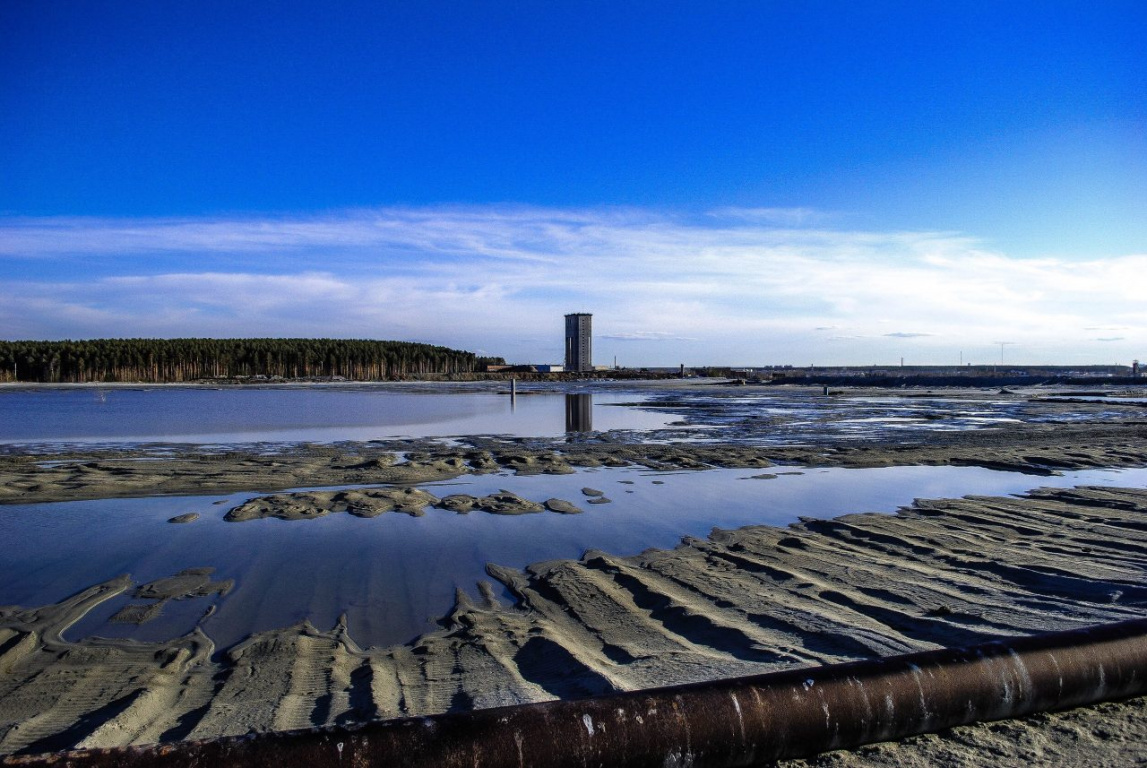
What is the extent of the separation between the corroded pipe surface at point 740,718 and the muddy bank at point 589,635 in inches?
13.6

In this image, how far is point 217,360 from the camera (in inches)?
5103

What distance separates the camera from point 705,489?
12352mm

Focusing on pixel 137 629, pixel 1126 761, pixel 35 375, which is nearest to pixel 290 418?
pixel 137 629

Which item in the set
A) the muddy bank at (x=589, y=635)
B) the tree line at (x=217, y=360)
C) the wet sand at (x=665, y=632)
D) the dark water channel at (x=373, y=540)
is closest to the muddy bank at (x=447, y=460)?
the dark water channel at (x=373, y=540)

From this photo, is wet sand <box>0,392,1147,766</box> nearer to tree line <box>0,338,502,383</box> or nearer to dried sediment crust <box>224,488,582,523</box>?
dried sediment crust <box>224,488,582,523</box>

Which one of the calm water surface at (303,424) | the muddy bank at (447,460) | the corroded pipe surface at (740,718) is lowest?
the calm water surface at (303,424)

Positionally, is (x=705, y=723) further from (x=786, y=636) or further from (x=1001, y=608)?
(x=1001, y=608)

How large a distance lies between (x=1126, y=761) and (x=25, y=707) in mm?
5900

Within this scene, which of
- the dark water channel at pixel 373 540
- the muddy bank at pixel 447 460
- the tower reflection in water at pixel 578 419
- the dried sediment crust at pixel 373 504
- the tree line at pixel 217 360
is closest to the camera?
the dark water channel at pixel 373 540

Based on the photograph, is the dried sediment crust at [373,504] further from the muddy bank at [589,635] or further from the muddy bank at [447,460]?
the muddy bank at [589,635]

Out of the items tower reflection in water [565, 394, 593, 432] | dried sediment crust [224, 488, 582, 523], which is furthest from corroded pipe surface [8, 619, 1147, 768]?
tower reflection in water [565, 394, 593, 432]

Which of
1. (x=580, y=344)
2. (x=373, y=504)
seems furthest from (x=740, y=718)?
(x=580, y=344)

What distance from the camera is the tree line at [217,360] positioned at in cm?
11519

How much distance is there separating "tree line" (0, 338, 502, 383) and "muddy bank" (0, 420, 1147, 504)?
115m
